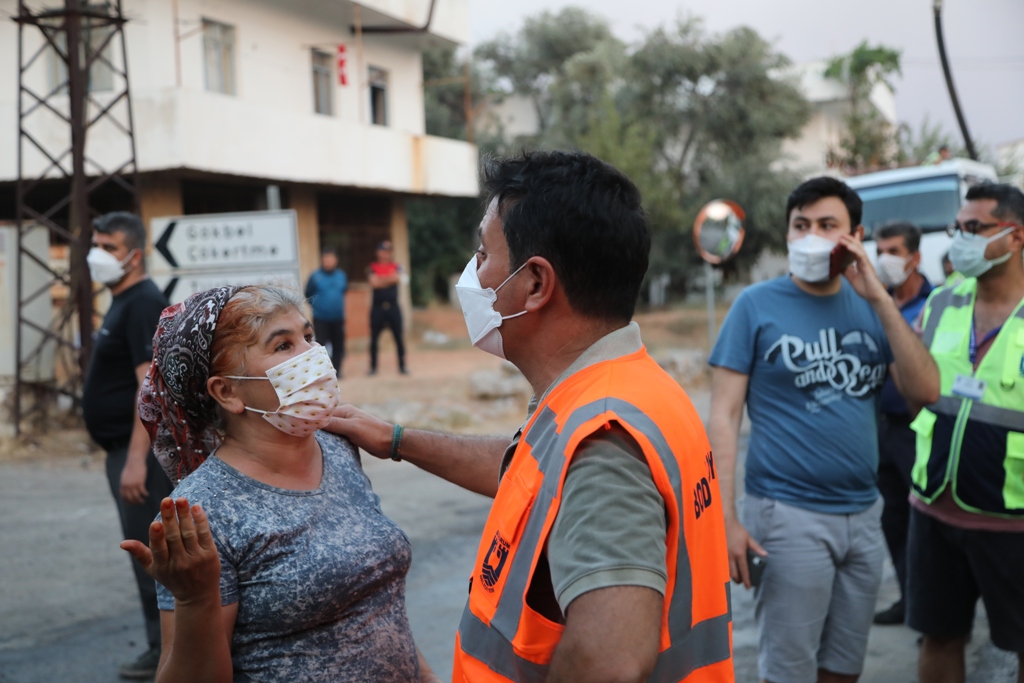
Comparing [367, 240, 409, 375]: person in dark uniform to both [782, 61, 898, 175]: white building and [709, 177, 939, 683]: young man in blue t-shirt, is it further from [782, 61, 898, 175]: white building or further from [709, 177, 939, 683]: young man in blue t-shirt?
[782, 61, 898, 175]: white building

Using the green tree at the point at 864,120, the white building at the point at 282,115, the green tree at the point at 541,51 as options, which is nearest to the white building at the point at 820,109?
the green tree at the point at 864,120

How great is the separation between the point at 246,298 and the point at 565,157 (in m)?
1.05

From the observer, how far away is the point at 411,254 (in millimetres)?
31656

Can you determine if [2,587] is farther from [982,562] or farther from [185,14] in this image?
[185,14]

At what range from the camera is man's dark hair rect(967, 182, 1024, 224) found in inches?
150

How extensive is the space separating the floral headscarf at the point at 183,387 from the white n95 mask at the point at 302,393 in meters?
0.10

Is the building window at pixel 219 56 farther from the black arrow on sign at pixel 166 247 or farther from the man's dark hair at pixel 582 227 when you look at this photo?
the man's dark hair at pixel 582 227

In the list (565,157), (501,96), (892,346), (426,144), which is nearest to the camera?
(565,157)

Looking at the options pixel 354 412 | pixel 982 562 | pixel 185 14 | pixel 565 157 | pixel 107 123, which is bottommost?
pixel 982 562

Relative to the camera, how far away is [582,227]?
165 centimetres

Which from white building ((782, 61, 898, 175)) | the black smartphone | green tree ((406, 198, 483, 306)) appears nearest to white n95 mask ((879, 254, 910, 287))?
the black smartphone

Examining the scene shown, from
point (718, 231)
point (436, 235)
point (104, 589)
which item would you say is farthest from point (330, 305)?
point (436, 235)

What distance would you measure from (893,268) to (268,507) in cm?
422

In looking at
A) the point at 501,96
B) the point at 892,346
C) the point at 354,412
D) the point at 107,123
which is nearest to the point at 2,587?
the point at 354,412
